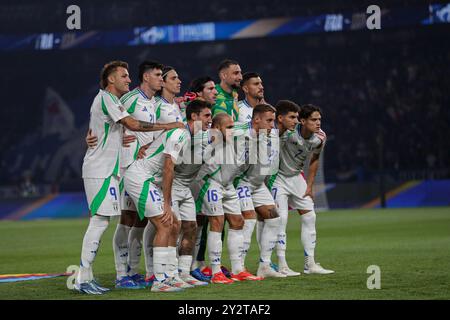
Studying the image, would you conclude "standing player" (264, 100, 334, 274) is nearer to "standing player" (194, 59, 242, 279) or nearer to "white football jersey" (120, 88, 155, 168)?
"standing player" (194, 59, 242, 279)

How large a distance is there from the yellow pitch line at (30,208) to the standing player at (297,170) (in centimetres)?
1844

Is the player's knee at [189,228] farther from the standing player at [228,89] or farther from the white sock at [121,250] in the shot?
the standing player at [228,89]

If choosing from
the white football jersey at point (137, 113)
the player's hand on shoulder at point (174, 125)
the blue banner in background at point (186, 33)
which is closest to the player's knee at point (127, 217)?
the white football jersey at point (137, 113)

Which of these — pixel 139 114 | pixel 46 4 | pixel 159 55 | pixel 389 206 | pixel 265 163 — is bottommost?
pixel 389 206

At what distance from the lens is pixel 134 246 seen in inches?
338

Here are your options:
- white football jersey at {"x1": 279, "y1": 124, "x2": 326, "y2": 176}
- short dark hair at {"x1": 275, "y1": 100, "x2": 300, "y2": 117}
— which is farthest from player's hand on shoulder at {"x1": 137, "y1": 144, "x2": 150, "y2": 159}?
white football jersey at {"x1": 279, "y1": 124, "x2": 326, "y2": 176}

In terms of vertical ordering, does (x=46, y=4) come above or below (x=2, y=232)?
above

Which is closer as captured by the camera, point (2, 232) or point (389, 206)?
point (2, 232)
